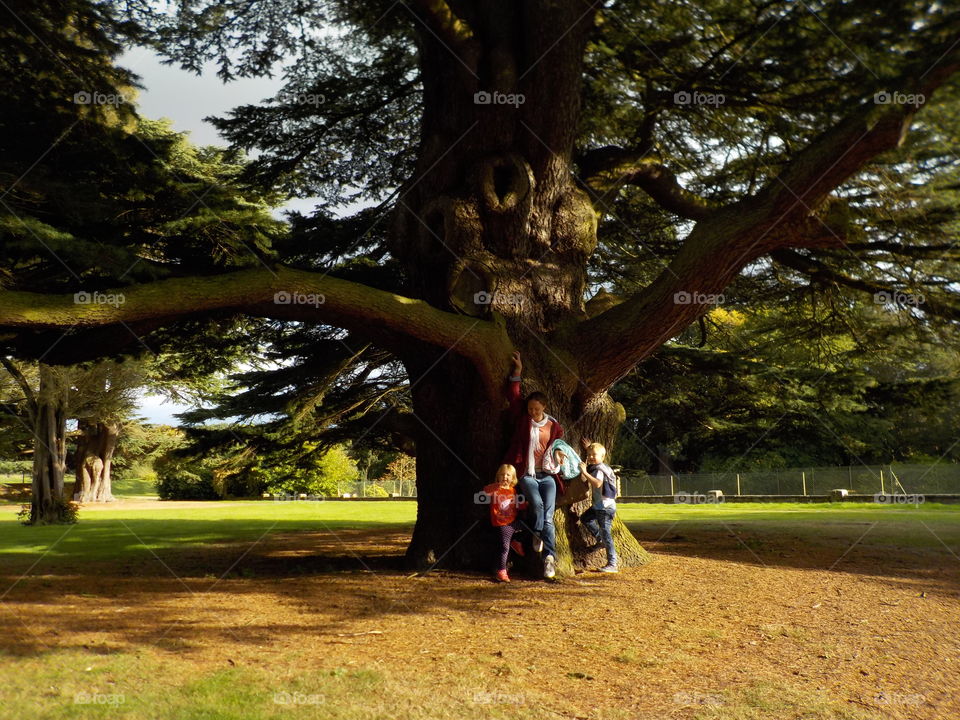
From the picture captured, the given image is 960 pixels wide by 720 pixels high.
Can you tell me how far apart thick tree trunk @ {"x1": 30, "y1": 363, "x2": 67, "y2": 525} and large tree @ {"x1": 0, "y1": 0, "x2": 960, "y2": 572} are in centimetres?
1421

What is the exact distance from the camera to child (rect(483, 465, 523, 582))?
25.5 feet

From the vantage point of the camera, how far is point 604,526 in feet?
27.0

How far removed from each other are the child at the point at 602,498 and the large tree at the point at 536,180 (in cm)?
39

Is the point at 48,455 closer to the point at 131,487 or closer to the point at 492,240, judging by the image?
the point at 492,240

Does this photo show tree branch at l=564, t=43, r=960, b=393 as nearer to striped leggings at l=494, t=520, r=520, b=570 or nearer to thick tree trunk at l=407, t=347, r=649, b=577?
thick tree trunk at l=407, t=347, r=649, b=577

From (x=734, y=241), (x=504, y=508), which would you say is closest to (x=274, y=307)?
(x=504, y=508)

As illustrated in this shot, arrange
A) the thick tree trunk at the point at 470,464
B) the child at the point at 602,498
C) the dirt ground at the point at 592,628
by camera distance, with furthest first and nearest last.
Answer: the thick tree trunk at the point at 470,464 < the child at the point at 602,498 < the dirt ground at the point at 592,628

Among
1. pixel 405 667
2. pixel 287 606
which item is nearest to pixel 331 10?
pixel 287 606

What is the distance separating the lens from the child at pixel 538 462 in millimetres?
7730

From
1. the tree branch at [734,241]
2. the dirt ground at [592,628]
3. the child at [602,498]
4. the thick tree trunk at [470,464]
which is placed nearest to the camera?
the dirt ground at [592,628]

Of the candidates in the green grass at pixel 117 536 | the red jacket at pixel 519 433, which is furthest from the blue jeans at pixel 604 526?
the green grass at pixel 117 536

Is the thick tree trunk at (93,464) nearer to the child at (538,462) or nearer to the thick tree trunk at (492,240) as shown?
the thick tree trunk at (492,240)

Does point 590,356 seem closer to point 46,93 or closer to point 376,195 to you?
point 376,195

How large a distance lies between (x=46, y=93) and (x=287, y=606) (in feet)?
18.7
